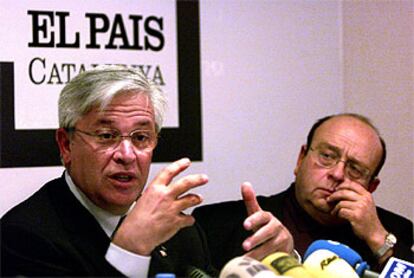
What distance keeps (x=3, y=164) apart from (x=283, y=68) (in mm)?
1206

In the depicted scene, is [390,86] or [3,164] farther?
[390,86]

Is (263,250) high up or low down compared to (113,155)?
down

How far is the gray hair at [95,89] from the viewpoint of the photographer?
225 centimetres

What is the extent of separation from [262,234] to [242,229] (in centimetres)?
99

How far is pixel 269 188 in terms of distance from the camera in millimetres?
3297

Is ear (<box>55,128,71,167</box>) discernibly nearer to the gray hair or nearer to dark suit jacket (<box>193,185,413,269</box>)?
the gray hair

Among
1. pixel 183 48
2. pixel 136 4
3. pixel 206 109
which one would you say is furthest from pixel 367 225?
pixel 136 4

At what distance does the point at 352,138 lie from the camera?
3061 millimetres

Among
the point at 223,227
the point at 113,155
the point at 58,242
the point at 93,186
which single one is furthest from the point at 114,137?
the point at 223,227

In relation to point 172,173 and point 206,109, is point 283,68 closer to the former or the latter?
point 206,109

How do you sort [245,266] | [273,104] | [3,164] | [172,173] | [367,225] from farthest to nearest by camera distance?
[273,104] → [367,225] → [3,164] → [172,173] → [245,266]

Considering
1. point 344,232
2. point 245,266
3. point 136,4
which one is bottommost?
point 344,232

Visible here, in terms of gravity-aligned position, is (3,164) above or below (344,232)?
above

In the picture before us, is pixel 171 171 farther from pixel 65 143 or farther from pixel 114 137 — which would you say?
pixel 65 143
